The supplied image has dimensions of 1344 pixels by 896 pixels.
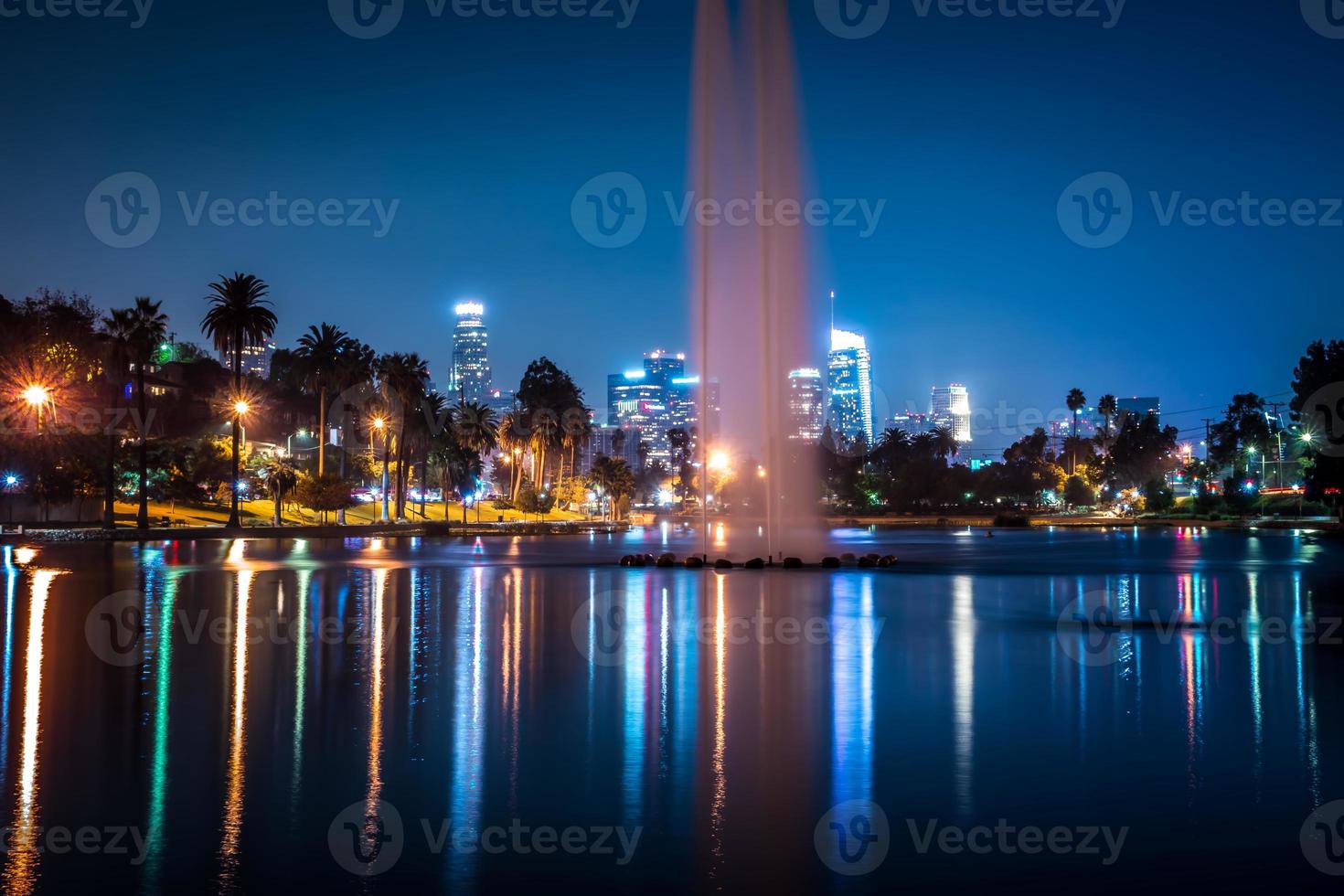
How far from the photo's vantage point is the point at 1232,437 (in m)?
178

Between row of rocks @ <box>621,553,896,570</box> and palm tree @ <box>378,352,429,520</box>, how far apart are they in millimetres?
77251

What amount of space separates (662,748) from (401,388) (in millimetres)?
113627

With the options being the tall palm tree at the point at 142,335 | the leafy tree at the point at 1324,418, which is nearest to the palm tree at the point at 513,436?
the tall palm tree at the point at 142,335

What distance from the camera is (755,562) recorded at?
4578 centimetres

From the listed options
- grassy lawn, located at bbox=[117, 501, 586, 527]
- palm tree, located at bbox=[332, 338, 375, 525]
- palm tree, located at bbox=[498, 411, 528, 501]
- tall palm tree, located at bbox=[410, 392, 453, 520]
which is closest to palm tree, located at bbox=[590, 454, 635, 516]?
palm tree, located at bbox=[498, 411, 528, 501]

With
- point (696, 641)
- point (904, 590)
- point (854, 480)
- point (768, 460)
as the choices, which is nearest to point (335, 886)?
point (696, 641)

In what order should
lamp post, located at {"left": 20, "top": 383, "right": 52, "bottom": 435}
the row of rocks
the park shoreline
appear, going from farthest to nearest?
lamp post, located at {"left": 20, "top": 383, "right": 52, "bottom": 435} → the park shoreline → the row of rocks

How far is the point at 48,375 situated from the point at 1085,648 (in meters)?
80.5

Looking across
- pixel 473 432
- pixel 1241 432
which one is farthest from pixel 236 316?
pixel 1241 432

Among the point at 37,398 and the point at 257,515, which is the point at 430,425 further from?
the point at 37,398

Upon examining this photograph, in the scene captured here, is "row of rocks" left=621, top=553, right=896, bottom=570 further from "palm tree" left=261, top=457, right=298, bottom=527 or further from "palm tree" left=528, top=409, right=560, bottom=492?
"palm tree" left=528, top=409, right=560, bottom=492

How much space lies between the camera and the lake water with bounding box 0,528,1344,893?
29.2ft

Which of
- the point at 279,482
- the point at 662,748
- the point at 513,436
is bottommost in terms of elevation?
the point at 662,748

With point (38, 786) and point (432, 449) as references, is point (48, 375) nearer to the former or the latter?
point (432, 449)
